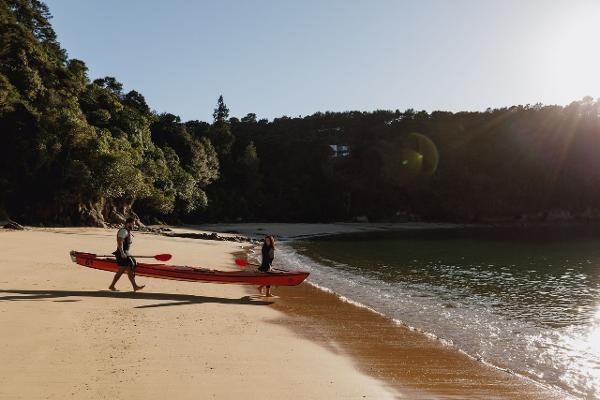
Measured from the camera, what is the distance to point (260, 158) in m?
82.2

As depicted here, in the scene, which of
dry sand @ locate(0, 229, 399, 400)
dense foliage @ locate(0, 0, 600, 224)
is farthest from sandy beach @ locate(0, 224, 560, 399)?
dense foliage @ locate(0, 0, 600, 224)

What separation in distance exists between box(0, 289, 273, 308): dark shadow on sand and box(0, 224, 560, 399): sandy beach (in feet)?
0.09

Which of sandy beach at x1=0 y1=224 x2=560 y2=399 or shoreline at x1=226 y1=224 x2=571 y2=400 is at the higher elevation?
sandy beach at x1=0 y1=224 x2=560 y2=399

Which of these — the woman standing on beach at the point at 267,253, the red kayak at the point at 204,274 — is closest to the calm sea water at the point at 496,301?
the red kayak at the point at 204,274

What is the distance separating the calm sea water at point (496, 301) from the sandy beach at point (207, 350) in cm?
102

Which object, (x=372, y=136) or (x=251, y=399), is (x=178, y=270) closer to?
(x=251, y=399)

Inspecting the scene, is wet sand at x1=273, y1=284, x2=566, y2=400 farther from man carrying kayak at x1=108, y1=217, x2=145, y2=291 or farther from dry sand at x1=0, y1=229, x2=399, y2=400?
man carrying kayak at x1=108, y1=217, x2=145, y2=291

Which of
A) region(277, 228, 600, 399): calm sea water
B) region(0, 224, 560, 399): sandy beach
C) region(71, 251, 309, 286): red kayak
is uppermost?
region(71, 251, 309, 286): red kayak

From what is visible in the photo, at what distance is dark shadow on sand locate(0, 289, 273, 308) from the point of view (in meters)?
9.40

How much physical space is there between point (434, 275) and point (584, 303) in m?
6.16

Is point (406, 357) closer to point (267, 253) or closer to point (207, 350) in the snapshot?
point (207, 350)

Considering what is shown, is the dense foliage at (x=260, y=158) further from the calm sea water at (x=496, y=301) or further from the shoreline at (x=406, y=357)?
the shoreline at (x=406, y=357)

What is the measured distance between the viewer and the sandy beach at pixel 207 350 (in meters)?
5.34

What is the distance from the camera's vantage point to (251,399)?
511cm
